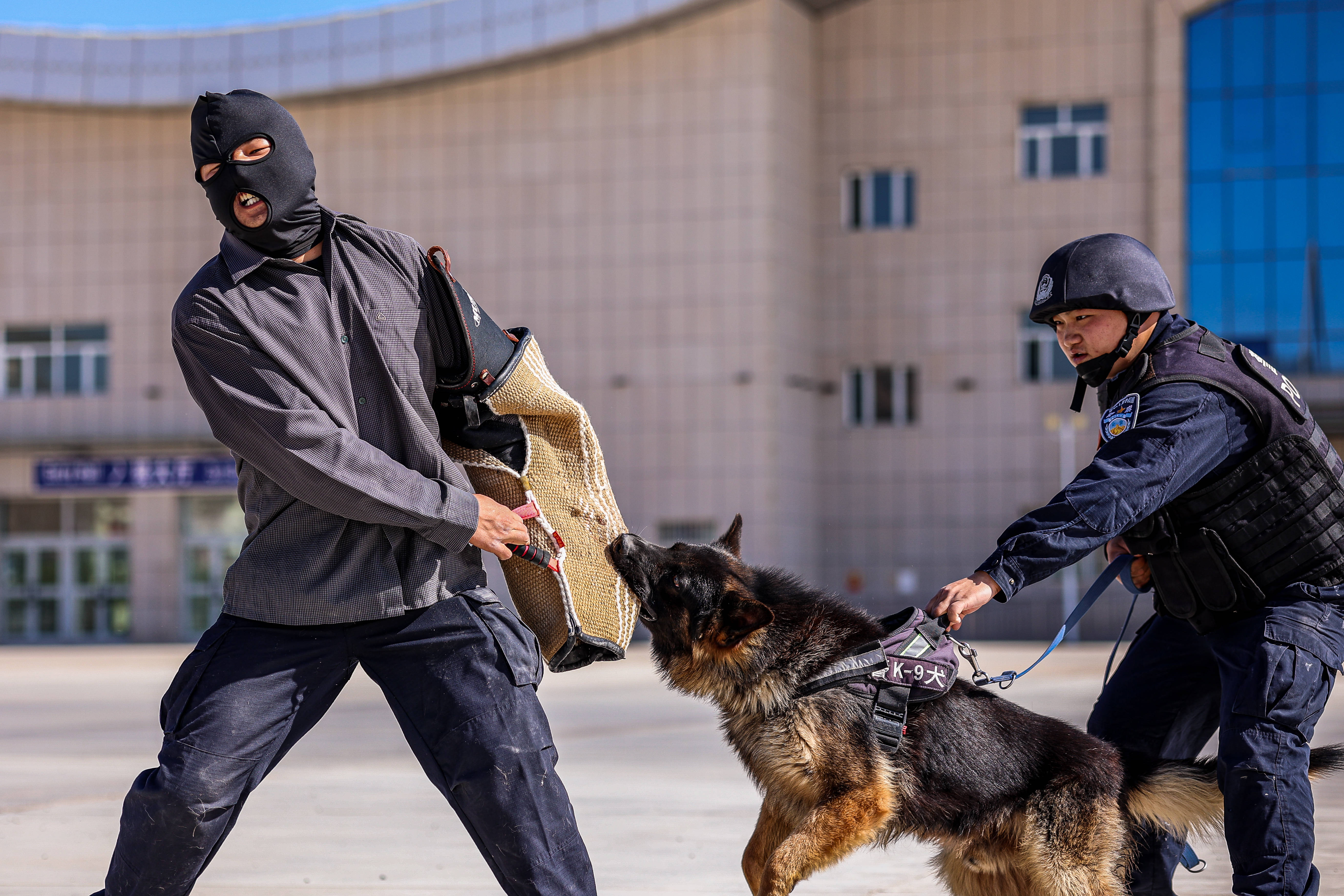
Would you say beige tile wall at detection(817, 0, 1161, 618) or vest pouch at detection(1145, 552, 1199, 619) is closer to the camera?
vest pouch at detection(1145, 552, 1199, 619)

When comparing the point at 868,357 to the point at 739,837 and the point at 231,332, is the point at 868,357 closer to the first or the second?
the point at 739,837

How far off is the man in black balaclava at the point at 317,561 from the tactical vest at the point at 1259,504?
186cm

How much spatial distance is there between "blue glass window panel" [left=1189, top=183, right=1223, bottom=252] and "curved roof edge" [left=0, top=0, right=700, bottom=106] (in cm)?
1143

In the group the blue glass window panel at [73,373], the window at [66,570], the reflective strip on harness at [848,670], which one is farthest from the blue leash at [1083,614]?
the blue glass window panel at [73,373]

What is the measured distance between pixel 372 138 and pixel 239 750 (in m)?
32.2

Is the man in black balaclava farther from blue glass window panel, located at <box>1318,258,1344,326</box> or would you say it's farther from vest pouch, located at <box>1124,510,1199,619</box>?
blue glass window panel, located at <box>1318,258,1344,326</box>

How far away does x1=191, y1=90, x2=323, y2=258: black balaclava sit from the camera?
355cm

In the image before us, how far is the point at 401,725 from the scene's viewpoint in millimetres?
3646

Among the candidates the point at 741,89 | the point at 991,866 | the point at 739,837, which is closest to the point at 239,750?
the point at 991,866

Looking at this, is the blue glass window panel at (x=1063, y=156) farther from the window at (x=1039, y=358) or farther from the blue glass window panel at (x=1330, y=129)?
the blue glass window panel at (x=1330, y=129)

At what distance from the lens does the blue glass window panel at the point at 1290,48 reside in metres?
30.9

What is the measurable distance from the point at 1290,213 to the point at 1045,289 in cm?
2947

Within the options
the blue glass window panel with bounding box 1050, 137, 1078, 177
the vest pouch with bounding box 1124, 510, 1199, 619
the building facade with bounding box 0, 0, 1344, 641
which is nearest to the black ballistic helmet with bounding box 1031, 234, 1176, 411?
the vest pouch with bounding box 1124, 510, 1199, 619

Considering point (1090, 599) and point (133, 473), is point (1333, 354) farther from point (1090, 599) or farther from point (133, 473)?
point (1090, 599)
